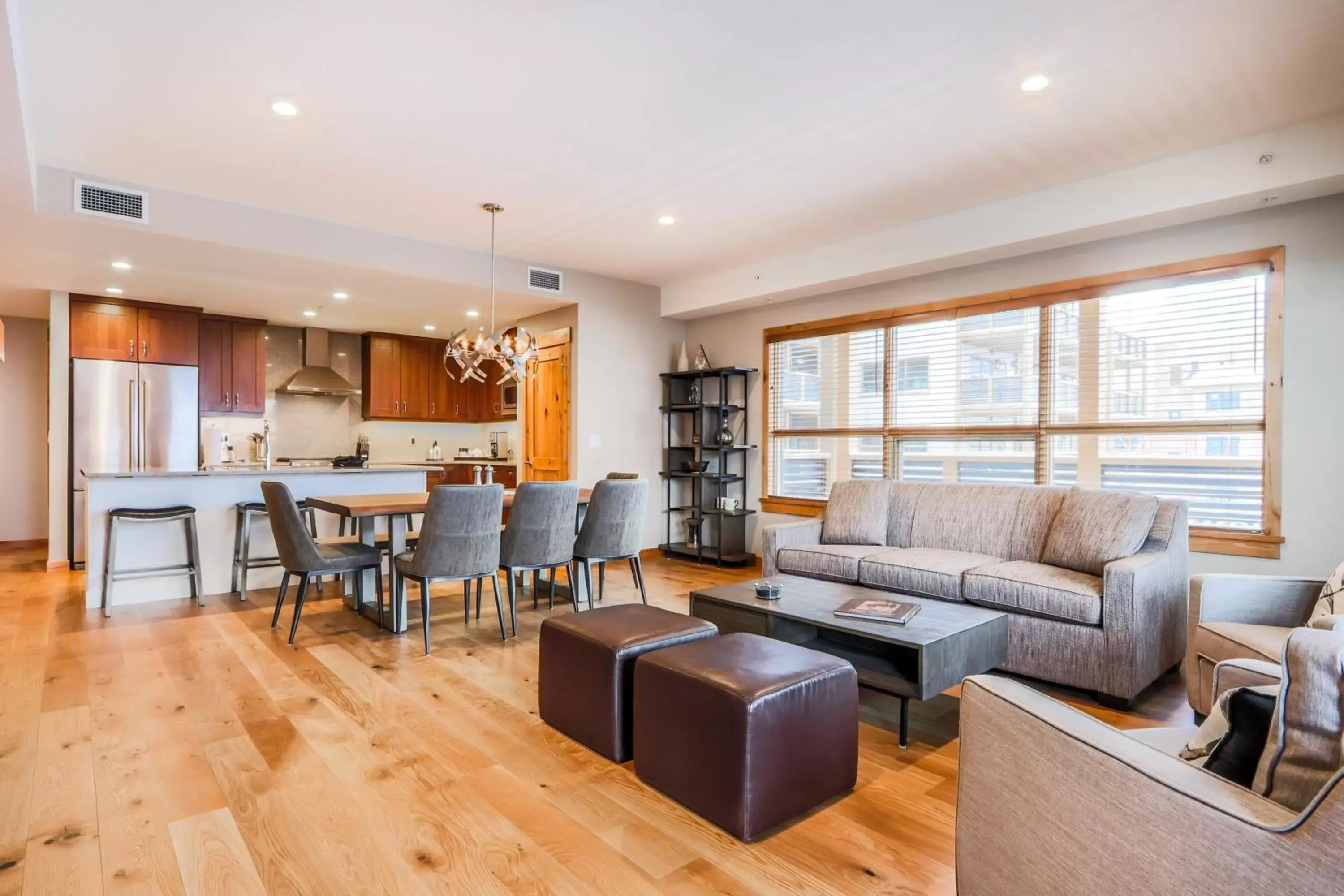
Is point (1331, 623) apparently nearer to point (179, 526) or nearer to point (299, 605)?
point (299, 605)

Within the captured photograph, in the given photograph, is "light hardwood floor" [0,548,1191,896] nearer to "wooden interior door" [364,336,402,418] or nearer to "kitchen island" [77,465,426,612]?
"kitchen island" [77,465,426,612]

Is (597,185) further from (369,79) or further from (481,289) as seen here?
(481,289)

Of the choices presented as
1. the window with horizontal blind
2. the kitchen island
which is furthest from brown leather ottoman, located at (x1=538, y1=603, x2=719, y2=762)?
the window with horizontal blind

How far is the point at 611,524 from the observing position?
4.47m

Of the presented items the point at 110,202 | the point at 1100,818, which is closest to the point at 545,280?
the point at 110,202

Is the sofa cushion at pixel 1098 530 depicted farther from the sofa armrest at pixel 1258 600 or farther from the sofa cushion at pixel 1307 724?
the sofa cushion at pixel 1307 724

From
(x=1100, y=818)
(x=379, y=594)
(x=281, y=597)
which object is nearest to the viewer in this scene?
(x=1100, y=818)

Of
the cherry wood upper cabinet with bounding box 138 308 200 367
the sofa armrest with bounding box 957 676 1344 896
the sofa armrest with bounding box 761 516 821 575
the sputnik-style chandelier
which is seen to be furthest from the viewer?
the cherry wood upper cabinet with bounding box 138 308 200 367

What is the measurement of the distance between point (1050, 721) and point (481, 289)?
547 centimetres

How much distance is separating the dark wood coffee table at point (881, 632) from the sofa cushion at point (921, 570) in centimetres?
15

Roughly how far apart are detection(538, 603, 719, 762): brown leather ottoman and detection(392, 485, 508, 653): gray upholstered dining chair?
1.19 meters

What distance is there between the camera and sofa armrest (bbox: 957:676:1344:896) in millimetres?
893

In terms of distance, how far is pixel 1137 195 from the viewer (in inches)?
153

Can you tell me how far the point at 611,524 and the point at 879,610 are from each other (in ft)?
6.76
